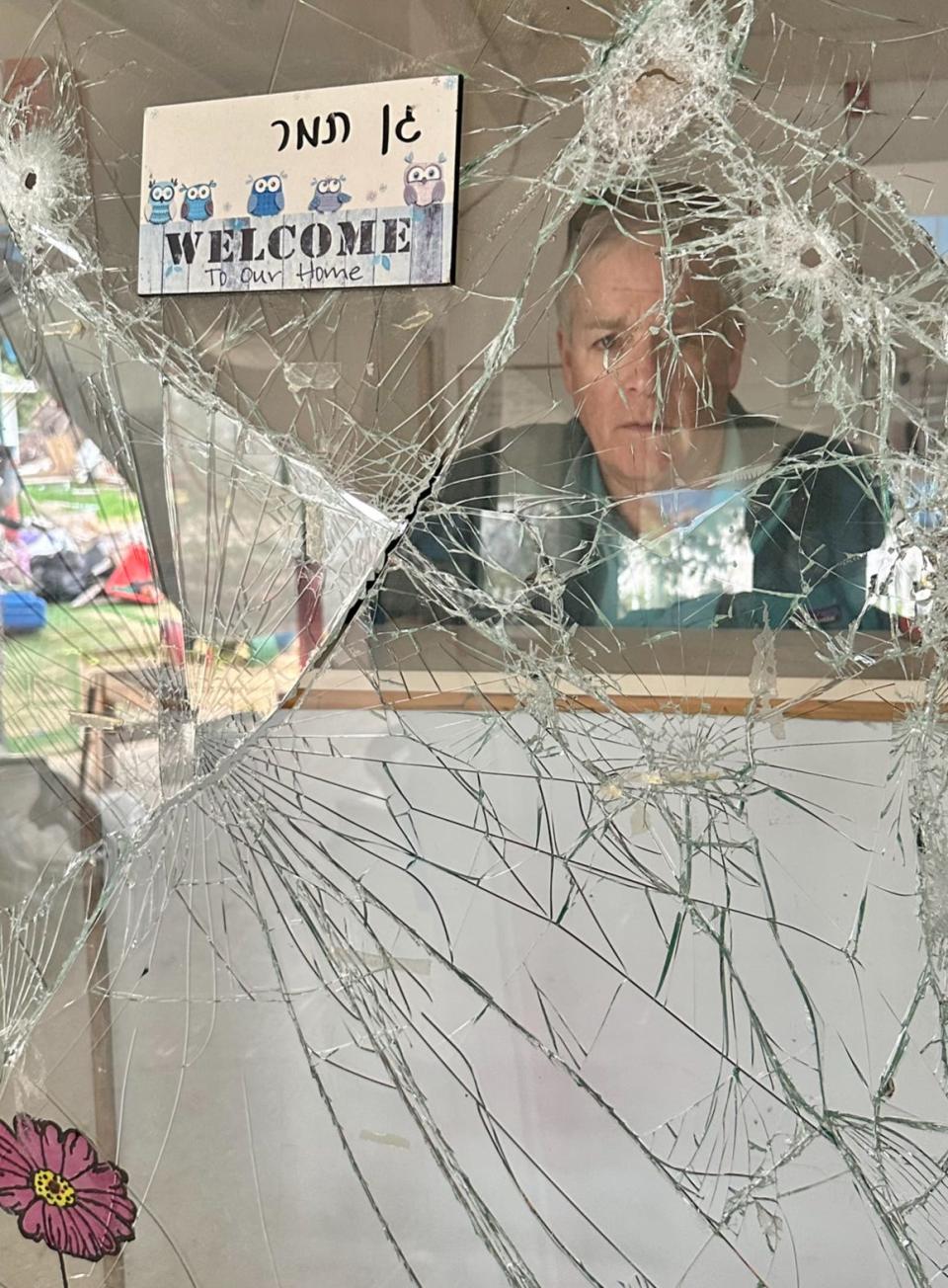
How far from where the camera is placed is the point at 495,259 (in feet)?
2.13

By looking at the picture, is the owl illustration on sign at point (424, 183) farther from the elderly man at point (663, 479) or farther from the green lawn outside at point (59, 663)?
the green lawn outside at point (59, 663)

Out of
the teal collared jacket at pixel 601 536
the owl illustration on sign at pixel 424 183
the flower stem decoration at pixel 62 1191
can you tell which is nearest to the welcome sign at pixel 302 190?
the owl illustration on sign at pixel 424 183

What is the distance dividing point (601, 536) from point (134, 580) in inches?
12.5

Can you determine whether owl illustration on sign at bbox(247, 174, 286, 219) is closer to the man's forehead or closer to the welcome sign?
the welcome sign

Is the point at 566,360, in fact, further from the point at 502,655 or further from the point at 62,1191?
the point at 62,1191

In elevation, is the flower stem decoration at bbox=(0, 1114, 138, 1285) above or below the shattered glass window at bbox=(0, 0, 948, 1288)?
below

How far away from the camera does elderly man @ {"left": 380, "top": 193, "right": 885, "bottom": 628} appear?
2.03ft

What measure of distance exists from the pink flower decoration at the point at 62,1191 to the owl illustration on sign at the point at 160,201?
624 mm

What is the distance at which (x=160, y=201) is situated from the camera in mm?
703

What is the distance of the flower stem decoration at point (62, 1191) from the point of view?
0.74 m

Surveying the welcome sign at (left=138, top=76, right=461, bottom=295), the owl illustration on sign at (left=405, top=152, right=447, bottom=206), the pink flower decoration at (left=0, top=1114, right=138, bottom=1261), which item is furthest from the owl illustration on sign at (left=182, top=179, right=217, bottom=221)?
the pink flower decoration at (left=0, top=1114, right=138, bottom=1261)

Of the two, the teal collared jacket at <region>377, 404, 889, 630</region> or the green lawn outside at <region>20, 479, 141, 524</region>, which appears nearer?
the teal collared jacket at <region>377, 404, 889, 630</region>

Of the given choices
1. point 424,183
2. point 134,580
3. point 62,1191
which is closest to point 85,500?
point 134,580

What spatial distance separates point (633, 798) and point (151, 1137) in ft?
1.35
